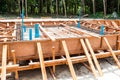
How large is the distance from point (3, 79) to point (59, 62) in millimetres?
1443

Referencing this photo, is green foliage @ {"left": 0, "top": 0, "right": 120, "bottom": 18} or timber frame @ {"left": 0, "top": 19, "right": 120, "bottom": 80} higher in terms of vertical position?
green foliage @ {"left": 0, "top": 0, "right": 120, "bottom": 18}

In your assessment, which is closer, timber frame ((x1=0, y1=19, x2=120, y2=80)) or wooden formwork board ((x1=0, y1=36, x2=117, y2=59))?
timber frame ((x1=0, y1=19, x2=120, y2=80))

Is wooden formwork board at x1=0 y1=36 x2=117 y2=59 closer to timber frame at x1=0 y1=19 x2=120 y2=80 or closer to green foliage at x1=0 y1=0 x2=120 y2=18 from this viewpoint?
timber frame at x1=0 y1=19 x2=120 y2=80

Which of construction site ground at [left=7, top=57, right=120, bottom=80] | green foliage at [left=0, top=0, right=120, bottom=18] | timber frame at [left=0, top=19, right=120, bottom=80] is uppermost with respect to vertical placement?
green foliage at [left=0, top=0, right=120, bottom=18]

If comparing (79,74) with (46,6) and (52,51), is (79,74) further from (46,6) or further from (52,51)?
(46,6)

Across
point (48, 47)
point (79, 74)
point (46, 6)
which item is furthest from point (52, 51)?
point (46, 6)

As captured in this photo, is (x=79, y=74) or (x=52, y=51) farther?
(x=79, y=74)

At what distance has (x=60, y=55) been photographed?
4.46 m

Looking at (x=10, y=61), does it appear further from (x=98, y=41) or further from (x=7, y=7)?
(x=7, y=7)

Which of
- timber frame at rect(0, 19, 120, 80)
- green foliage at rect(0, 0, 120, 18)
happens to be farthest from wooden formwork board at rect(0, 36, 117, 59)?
green foliage at rect(0, 0, 120, 18)

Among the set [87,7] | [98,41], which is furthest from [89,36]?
[87,7]

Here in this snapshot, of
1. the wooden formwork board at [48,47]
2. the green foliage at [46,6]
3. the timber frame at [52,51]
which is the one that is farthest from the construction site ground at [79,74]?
the green foliage at [46,6]

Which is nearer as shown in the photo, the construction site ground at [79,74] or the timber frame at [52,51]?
the timber frame at [52,51]

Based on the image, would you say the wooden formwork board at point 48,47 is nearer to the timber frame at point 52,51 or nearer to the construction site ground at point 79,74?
A: the timber frame at point 52,51
